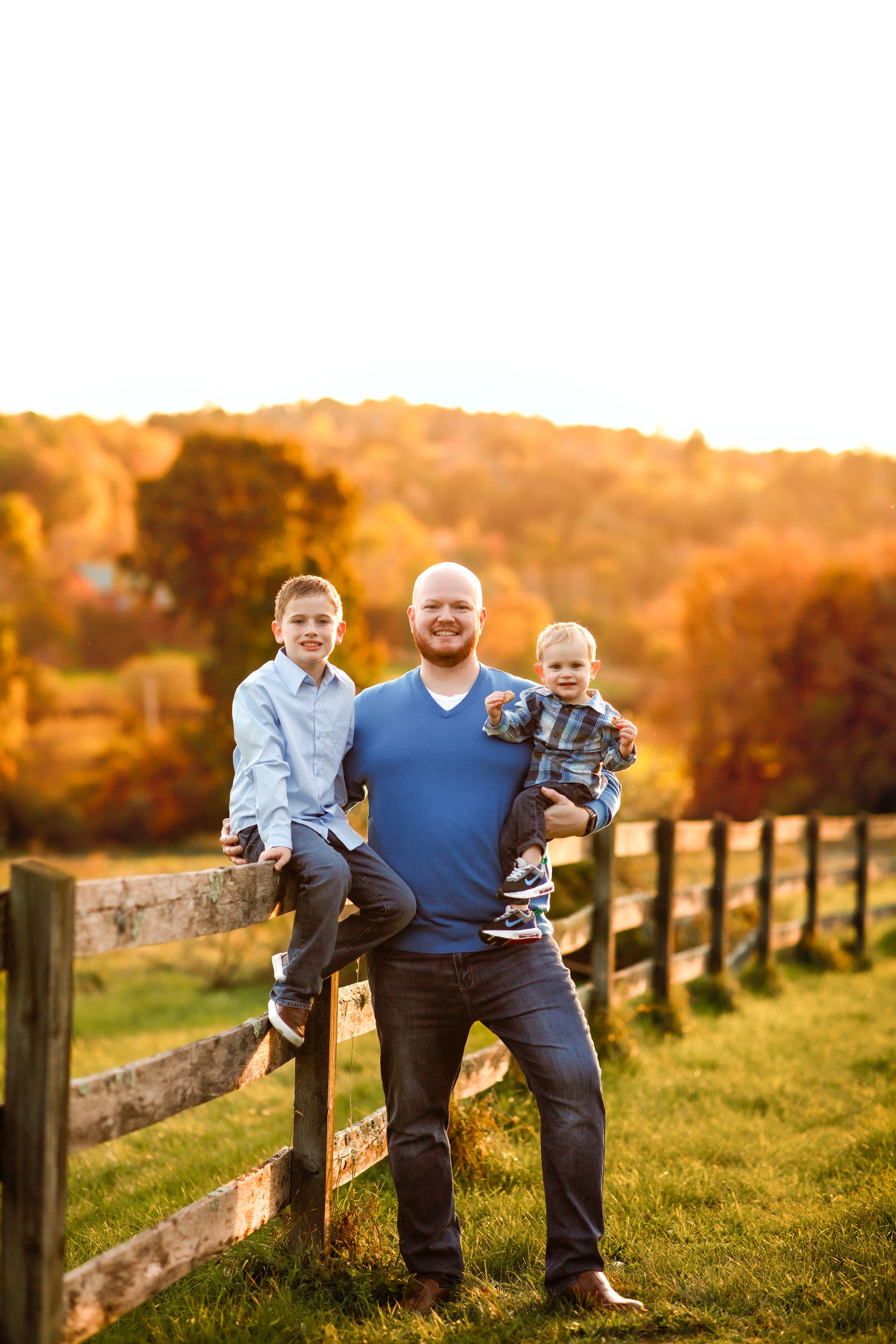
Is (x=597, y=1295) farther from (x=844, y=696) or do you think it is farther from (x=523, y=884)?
(x=844, y=696)

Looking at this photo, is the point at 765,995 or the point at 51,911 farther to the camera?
the point at 765,995

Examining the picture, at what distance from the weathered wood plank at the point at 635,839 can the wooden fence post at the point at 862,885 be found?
425cm

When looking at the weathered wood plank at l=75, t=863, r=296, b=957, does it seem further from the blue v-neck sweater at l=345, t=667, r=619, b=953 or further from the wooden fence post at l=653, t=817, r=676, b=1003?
the wooden fence post at l=653, t=817, r=676, b=1003

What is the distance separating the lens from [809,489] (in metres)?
75.2

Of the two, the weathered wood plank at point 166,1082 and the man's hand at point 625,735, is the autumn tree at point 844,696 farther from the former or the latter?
the weathered wood plank at point 166,1082

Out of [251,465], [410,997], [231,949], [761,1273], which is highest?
[251,465]

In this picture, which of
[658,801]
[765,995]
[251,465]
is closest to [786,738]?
[251,465]

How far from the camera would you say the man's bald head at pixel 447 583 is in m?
3.68

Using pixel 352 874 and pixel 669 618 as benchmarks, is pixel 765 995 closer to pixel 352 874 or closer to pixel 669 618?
pixel 352 874

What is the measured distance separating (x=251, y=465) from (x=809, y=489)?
169 feet

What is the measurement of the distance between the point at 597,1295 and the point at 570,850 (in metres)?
2.82

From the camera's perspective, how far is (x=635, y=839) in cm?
718

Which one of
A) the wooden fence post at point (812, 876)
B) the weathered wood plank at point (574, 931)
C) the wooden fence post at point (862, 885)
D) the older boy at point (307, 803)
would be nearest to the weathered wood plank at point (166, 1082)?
the older boy at point (307, 803)

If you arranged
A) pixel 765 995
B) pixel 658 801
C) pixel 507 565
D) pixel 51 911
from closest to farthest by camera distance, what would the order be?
pixel 51 911, pixel 765 995, pixel 658 801, pixel 507 565
